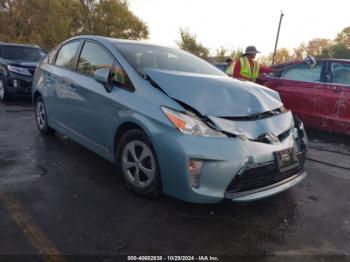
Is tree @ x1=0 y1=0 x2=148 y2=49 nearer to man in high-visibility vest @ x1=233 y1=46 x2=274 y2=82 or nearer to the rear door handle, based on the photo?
man in high-visibility vest @ x1=233 y1=46 x2=274 y2=82

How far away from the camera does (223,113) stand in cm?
299

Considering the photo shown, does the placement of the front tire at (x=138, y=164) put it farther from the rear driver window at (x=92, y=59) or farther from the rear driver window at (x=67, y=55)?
the rear driver window at (x=67, y=55)

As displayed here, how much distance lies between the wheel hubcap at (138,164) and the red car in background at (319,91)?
413 cm

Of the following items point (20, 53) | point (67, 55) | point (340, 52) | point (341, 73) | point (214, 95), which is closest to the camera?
point (214, 95)

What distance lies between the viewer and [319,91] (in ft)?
20.0

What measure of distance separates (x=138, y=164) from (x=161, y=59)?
4.61 feet

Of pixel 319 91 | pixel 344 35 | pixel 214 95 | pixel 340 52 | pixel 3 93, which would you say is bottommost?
pixel 3 93

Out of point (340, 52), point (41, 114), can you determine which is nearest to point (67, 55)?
point (41, 114)

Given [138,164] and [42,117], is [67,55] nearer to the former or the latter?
[42,117]

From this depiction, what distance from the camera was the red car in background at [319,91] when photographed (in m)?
5.84

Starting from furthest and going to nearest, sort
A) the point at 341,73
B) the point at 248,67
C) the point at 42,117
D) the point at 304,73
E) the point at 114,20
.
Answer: the point at 114,20, the point at 248,67, the point at 304,73, the point at 341,73, the point at 42,117

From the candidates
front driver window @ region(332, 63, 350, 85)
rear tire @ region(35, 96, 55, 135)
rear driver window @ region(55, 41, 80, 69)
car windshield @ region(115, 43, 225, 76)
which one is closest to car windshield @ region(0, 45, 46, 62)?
rear tire @ region(35, 96, 55, 135)

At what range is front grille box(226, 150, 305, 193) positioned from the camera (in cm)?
279

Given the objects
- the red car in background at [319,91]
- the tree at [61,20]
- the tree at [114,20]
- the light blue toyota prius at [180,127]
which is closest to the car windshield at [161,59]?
the light blue toyota prius at [180,127]
